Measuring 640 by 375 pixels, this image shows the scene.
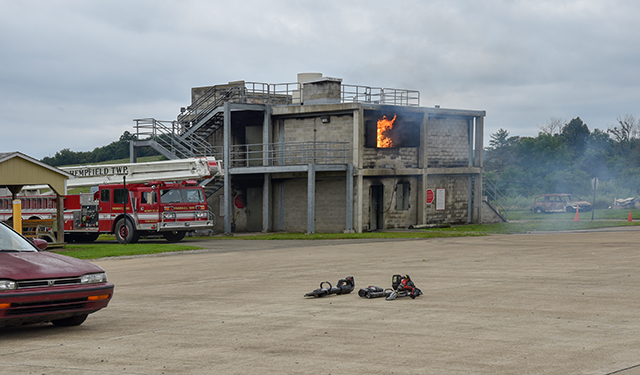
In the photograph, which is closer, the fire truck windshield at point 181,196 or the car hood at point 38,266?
the car hood at point 38,266

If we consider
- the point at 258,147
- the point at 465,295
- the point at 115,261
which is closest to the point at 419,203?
the point at 258,147

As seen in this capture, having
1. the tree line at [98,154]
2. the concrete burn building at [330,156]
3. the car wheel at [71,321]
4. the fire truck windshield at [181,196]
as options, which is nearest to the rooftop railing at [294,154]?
the concrete burn building at [330,156]

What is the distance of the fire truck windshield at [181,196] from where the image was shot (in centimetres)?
2898

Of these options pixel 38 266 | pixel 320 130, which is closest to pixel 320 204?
pixel 320 130

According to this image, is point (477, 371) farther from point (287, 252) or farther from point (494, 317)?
point (287, 252)

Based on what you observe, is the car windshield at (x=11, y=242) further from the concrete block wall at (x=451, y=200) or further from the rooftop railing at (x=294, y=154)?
the concrete block wall at (x=451, y=200)

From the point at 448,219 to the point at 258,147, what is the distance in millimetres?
11046

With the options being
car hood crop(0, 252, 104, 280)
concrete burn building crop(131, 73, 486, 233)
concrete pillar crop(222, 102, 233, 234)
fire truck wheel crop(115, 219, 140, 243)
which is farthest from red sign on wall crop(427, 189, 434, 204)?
car hood crop(0, 252, 104, 280)

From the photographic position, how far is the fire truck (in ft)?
94.4

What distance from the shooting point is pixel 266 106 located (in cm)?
3722

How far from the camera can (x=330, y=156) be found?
35094 mm

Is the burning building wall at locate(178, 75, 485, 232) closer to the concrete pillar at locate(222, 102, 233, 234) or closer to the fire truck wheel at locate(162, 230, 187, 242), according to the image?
the concrete pillar at locate(222, 102, 233, 234)

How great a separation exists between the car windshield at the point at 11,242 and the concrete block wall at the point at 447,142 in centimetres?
2931

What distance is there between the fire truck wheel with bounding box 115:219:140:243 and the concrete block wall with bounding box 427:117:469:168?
52.9ft
